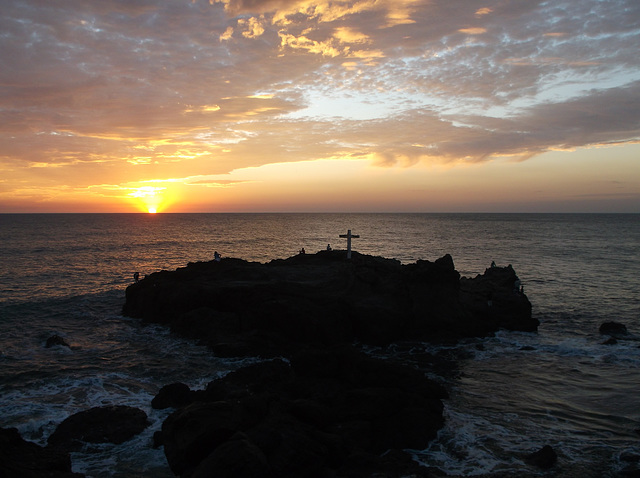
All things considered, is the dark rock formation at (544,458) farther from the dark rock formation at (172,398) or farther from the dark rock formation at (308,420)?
the dark rock formation at (172,398)

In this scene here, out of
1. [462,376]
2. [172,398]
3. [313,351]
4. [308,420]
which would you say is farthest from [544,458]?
[172,398]

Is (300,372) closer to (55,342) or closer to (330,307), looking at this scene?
(330,307)

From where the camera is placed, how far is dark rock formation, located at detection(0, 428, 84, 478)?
888cm

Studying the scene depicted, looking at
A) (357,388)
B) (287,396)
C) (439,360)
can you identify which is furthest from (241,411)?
(439,360)

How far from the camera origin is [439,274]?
2619 cm

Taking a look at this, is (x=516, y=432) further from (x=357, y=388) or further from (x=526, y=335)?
(x=526, y=335)

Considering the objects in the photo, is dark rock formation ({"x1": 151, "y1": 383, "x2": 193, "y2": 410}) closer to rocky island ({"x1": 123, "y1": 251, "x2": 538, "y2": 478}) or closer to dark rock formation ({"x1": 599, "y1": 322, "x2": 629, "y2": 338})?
rocky island ({"x1": 123, "y1": 251, "x2": 538, "y2": 478})

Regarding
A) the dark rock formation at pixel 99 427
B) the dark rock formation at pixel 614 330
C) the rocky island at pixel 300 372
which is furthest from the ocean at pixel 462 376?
the rocky island at pixel 300 372

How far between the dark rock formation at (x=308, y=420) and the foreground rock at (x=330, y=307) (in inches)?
241

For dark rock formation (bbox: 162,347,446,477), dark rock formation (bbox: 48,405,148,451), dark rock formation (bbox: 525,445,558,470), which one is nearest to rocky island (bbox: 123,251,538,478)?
dark rock formation (bbox: 162,347,446,477)

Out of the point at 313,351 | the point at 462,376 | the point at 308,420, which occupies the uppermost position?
the point at 313,351

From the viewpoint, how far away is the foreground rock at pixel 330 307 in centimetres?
2391

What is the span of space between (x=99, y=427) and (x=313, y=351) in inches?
311

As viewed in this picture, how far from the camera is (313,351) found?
17359 mm
